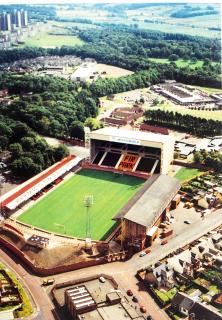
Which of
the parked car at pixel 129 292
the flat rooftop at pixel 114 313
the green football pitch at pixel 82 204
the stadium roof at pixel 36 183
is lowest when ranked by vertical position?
the parked car at pixel 129 292

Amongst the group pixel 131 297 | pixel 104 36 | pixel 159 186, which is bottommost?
pixel 131 297

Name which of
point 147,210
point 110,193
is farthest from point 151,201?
point 110,193

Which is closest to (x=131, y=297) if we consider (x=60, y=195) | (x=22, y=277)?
(x=22, y=277)

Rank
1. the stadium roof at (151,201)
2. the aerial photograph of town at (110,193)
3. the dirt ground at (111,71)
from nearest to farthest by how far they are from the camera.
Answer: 1. the aerial photograph of town at (110,193)
2. the stadium roof at (151,201)
3. the dirt ground at (111,71)

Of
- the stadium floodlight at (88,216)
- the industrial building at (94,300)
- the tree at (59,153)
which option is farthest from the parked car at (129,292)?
the tree at (59,153)

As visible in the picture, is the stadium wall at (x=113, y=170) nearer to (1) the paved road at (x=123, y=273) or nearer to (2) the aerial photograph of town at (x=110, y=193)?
(2) the aerial photograph of town at (x=110, y=193)

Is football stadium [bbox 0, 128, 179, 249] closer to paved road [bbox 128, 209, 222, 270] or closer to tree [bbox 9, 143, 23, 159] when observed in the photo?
paved road [bbox 128, 209, 222, 270]

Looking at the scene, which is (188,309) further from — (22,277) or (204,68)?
(204,68)

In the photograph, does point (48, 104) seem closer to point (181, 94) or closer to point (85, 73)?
point (181, 94)
